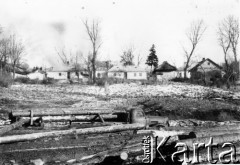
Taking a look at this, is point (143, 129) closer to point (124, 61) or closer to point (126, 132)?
point (126, 132)

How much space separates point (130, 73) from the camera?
64062 millimetres

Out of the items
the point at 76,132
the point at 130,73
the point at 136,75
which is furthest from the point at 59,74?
the point at 76,132

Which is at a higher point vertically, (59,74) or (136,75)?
(59,74)

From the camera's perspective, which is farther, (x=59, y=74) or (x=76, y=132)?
(x=59, y=74)

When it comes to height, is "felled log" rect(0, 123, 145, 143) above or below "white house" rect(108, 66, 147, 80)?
below

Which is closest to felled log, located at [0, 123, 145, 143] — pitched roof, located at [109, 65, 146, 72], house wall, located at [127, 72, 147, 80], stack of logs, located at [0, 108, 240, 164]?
stack of logs, located at [0, 108, 240, 164]

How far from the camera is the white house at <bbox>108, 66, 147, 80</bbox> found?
209 ft

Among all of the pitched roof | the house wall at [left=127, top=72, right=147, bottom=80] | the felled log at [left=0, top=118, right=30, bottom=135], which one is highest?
the pitched roof

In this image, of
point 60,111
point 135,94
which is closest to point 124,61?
point 135,94

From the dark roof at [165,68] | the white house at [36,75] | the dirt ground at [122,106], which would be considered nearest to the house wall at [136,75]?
the dark roof at [165,68]

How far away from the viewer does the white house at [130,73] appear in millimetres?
63769

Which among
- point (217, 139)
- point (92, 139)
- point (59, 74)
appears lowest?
point (92, 139)

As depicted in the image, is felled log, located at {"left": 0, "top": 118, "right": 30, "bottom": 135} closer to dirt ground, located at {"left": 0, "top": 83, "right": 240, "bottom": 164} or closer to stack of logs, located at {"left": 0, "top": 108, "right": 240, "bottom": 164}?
stack of logs, located at {"left": 0, "top": 108, "right": 240, "bottom": 164}

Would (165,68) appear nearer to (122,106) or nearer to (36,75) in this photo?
(36,75)
